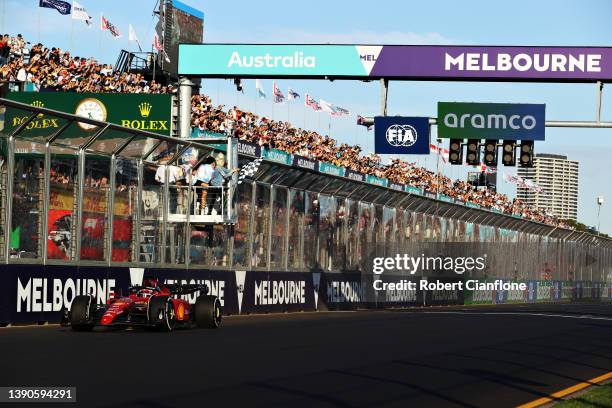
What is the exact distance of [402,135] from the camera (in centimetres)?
3272

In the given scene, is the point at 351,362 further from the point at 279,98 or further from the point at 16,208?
the point at 279,98

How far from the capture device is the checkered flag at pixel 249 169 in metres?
28.3

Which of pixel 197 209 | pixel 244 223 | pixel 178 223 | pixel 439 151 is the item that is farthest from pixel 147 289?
pixel 439 151

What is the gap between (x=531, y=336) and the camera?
21.3m

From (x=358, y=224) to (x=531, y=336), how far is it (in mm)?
17592

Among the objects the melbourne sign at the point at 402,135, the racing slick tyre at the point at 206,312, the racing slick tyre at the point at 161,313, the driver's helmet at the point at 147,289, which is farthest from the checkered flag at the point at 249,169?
the driver's helmet at the point at 147,289

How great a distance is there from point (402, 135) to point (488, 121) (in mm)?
2532

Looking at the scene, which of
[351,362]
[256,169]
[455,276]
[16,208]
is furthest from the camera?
[455,276]

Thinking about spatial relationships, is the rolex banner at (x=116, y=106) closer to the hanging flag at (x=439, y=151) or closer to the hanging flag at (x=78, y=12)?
the hanging flag at (x=78, y=12)

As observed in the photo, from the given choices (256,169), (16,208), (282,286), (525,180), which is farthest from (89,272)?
(525,180)

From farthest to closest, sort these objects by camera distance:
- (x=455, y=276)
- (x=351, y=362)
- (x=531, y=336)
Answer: (x=455, y=276)
(x=531, y=336)
(x=351, y=362)

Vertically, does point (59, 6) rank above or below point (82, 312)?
above

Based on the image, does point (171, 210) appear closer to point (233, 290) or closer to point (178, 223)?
point (178, 223)

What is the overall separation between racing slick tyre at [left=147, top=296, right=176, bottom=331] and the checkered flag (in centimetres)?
941
